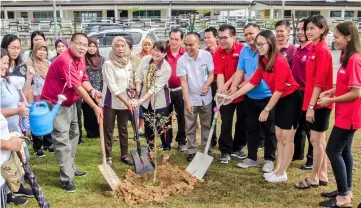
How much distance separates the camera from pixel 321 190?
4250 mm

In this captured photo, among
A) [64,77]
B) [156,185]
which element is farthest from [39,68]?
[156,185]

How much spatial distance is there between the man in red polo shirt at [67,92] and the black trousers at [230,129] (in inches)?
67.3

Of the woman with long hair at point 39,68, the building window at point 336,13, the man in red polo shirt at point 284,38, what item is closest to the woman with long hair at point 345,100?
the man in red polo shirt at point 284,38

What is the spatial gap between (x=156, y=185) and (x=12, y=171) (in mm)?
1842

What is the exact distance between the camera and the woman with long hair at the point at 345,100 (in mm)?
3381

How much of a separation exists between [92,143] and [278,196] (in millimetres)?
3199

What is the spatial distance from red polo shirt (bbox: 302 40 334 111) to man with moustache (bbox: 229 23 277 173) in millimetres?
792

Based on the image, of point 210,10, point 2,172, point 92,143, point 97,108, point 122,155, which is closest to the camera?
point 2,172

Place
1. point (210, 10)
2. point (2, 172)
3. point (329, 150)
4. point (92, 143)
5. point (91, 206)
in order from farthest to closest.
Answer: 1. point (210, 10)
2. point (92, 143)
3. point (91, 206)
4. point (329, 150)
5. point (2, 172)

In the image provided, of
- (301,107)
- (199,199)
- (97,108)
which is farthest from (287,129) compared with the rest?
(97,108)

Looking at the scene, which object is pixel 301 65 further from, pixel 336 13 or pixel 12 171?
pixel 336 13

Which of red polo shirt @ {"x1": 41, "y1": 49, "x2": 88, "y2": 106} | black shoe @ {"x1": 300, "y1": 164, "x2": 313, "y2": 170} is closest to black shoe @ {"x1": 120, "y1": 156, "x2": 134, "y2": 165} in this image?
red polo shirt @ {"x1": 41, "y1": 49, "x2": 88, "y2": 106}

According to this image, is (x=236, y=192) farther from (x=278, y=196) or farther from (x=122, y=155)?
(x=122, y=155)

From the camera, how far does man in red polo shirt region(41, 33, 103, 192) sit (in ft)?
13.3
